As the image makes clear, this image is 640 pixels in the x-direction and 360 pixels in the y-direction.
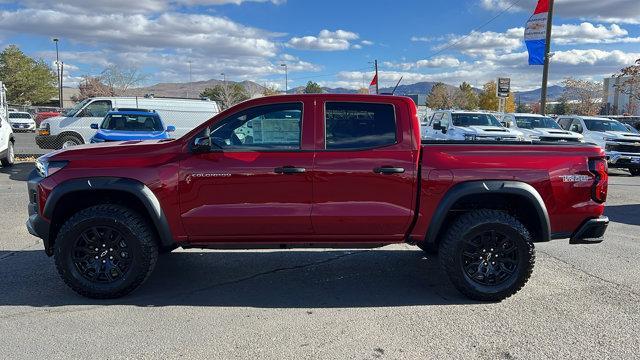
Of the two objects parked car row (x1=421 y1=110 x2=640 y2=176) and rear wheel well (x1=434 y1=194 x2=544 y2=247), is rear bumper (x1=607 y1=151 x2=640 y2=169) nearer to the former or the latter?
parked car row (x1=421 y1=110 x2=640 y2=176)

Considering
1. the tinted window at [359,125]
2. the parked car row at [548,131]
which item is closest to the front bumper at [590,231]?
the tinted window at [359,125]

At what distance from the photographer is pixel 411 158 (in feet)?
14.6

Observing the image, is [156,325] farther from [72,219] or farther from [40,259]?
[40,259]

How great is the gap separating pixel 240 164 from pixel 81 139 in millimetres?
12264

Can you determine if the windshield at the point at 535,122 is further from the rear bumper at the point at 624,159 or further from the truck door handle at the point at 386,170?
the truck door handle at the point at 386,170

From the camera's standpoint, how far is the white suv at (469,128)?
1545 cm

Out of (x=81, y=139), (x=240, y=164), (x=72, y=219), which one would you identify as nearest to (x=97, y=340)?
(x=72, y=219)

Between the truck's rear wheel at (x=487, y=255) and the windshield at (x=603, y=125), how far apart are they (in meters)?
14.4

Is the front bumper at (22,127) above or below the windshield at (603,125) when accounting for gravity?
below

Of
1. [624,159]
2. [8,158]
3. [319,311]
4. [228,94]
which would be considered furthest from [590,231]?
[228,94]

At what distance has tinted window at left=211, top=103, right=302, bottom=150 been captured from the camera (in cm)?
448

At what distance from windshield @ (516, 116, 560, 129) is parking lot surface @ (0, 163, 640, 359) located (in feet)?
41.4

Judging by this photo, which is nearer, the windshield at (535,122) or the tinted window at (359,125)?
the tinted window at (359,125)

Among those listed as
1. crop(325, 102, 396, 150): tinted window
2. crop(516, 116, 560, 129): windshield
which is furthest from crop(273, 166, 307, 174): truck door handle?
crop(516, 116, 560, 129): windshield
